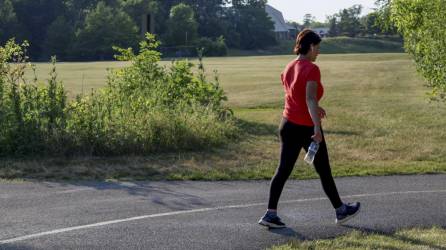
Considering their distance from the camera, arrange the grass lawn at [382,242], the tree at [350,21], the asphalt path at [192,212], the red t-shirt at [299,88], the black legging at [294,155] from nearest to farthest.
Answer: the grass lawn at [382,242] → the asphalt path at [192,212] → the red t-shirt at [299,88] → the black legging at [294,155] → the tree at [350,21]

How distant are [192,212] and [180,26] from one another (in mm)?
99720

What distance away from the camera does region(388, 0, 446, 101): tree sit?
40.3 ft

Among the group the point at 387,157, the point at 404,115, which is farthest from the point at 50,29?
the point at 387,157

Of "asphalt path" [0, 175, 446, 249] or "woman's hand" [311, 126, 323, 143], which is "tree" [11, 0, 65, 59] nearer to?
"asphalt path" [0, 175, 446, 249]

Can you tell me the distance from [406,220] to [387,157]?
194 inches

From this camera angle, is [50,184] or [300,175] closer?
[50,184]

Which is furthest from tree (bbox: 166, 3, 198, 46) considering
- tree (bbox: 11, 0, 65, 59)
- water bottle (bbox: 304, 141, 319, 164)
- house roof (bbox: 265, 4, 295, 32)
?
water bottle (bbox: 304, 141, 319, 164)

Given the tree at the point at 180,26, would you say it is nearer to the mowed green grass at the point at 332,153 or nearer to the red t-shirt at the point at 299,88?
the mowed green grass at the point at 332,153

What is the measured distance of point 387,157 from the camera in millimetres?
12492

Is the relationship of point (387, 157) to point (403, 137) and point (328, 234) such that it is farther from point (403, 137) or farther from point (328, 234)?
point (328, 234)

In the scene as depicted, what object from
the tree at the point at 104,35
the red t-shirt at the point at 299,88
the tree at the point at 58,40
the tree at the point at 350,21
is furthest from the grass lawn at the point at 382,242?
the tree at the point at 350,21

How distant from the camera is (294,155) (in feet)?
23.7

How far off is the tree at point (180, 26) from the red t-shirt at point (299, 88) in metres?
97.1

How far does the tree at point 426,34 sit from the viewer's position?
1230 centimetres
